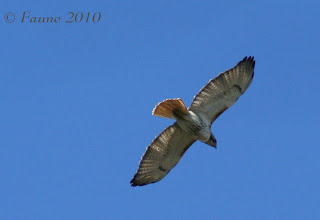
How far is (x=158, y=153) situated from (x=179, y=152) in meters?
0.46

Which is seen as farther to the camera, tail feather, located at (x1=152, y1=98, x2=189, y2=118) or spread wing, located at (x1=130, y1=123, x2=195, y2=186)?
spread wing, located at (x1=130, y1=123, x2=195, y2=186)

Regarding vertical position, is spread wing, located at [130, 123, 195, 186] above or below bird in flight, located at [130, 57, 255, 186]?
below

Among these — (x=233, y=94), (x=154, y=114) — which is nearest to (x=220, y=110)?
(x=233, y=94)

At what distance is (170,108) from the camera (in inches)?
569

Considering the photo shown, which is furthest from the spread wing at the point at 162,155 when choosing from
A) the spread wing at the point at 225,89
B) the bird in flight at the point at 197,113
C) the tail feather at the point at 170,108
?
the spread wing at the point at 225,89

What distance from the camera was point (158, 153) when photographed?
1544cm

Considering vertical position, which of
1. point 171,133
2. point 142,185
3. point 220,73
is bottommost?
point 142,185

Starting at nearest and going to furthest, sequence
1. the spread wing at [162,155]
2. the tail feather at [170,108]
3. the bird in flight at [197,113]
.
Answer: the tail feather at [170,108]
the bird in flight at [197,113]
the spread wing at [162,155]

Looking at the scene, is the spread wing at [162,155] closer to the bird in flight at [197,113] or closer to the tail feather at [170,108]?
the bird in flight at [197,113]

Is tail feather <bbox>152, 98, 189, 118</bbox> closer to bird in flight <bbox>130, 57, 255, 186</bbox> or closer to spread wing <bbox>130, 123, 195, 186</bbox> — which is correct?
bird in flight <bbox>130, 57, 255, 186</bbox>

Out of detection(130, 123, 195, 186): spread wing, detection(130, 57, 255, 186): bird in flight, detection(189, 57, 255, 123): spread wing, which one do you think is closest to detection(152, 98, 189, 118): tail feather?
detection(130, 57, 255, 186): bird in flight

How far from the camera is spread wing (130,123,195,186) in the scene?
50.2ft

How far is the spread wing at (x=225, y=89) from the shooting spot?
14.7 metres

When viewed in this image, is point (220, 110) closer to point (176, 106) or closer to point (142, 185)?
point (176, 106)
